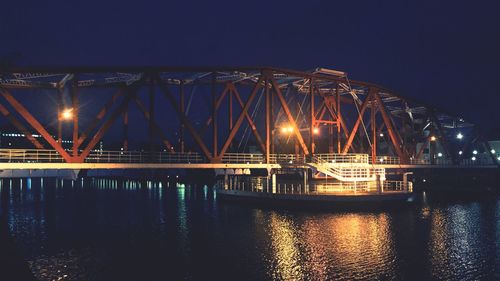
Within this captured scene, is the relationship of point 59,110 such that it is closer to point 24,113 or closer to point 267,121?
point 24,113

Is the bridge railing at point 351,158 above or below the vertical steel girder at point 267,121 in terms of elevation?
below

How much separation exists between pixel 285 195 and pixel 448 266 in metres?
25.3

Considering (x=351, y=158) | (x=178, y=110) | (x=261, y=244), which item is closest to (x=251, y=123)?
(x=178, y=110)

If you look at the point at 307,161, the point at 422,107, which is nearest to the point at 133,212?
the point at 307,161

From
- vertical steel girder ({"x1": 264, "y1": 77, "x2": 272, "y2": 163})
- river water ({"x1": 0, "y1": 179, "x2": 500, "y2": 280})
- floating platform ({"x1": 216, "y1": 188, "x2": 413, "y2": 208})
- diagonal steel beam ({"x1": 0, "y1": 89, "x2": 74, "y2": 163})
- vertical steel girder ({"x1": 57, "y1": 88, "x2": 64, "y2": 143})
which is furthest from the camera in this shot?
vertical steel girder ({"x1": 264, "y1": 77, "x2": 272, "y2": 163})

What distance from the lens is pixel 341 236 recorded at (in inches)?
1277

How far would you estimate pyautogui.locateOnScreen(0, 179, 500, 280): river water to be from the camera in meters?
23.3

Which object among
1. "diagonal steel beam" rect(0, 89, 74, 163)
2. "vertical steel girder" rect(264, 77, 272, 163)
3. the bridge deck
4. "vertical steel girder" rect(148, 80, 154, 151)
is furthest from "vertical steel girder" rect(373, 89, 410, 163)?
"diagonal steel beam" rect(0, 89, 74, 163)

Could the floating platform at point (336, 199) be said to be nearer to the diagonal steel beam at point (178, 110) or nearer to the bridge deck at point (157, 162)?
the bridge deck at point (157, 162)

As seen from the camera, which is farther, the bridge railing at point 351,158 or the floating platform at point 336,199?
the bridge railing at point 351,158

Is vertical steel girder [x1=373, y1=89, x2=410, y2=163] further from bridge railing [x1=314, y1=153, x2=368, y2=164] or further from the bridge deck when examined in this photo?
bridge railing [x1=314, y1=153, x2=368, y2=164]

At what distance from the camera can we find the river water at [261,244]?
918 inches

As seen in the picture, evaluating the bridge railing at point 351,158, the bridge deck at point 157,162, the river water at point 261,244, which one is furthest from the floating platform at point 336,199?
the bridge railing at point 351,158

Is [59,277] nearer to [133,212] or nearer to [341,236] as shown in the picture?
[341,236]
